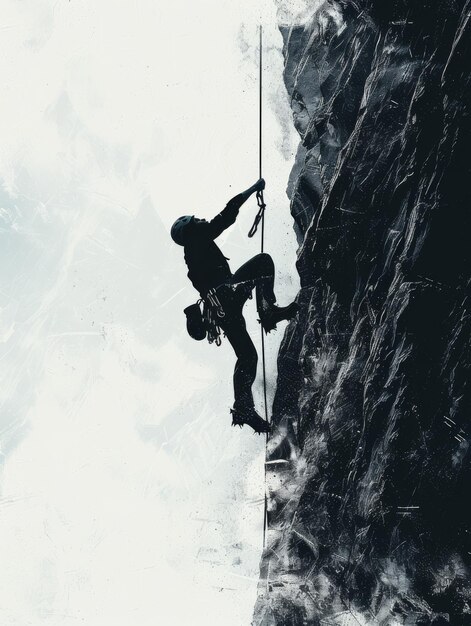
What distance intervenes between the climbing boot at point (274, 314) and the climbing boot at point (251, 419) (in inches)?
52.7

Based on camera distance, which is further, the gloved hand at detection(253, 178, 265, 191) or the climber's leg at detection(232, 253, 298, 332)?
the climber's leg at detection(232, 253, 298, 332)

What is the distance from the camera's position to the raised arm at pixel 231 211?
6562 mm

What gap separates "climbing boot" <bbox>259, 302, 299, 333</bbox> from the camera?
7111 millimetres

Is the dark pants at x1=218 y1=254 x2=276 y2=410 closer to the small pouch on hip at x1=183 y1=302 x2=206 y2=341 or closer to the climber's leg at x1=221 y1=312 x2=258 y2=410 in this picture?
the climber's leg at x1=221 y1=312 x2=258 y2=410

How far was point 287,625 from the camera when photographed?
10.5m

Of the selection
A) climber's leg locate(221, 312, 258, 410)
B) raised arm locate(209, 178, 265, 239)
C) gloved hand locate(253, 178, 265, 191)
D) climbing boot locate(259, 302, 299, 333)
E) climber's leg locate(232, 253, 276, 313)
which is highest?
gloved hand locate(253, 178, 265, 191)

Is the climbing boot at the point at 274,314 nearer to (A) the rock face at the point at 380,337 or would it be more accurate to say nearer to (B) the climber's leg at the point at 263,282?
(B) the climber's leg at the point at 263,282

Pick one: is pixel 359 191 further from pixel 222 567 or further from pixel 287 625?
pixel 222 567

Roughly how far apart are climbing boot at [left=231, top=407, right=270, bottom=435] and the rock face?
200 cm

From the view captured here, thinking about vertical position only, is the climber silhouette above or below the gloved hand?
below

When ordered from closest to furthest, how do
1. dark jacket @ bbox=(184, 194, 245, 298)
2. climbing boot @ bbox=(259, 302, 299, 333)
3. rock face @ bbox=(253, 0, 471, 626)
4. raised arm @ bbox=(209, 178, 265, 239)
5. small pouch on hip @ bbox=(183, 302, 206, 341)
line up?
raised arm @ bbox=(209, 178, 265, 239)
dark jacket @ bbox=(184, 194, 245, 298)
rock face @ bbox=(253, 0, 471, 626)
climbing boot @ bbox=(259, 302, 299, 333)
small pouch on hip @ bbox=(183, 302, 206, 341)

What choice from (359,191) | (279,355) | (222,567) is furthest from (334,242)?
(222,567)

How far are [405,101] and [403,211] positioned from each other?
67.7 inches

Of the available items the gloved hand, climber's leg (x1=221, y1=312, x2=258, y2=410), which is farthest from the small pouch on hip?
the gloved hand
